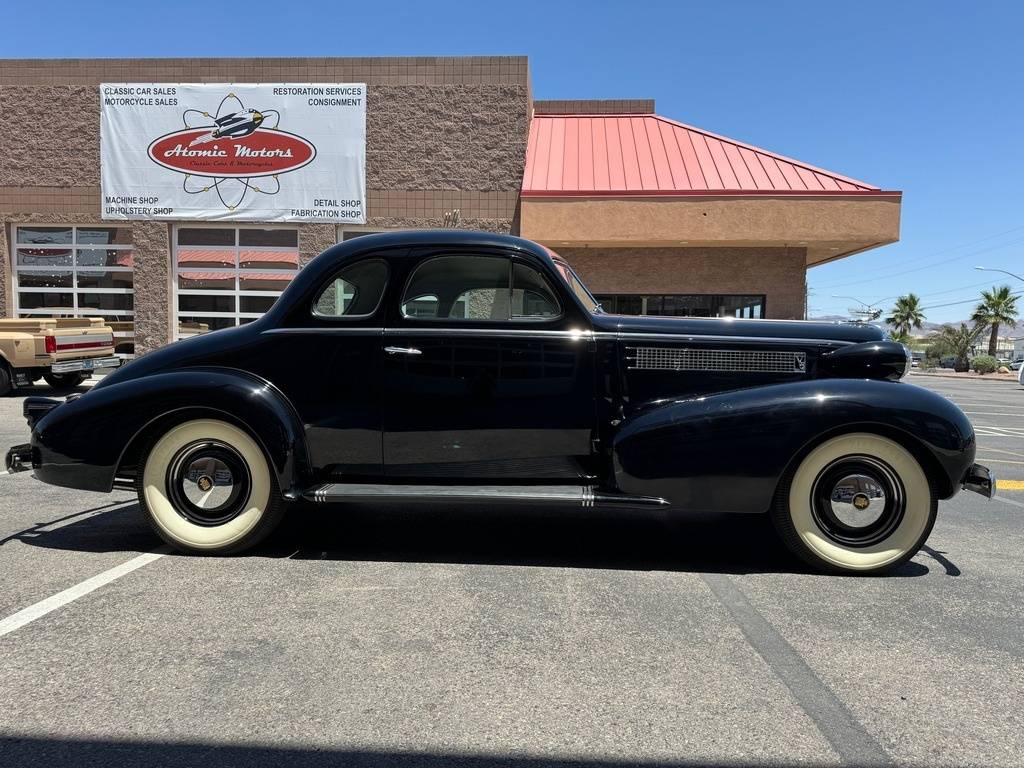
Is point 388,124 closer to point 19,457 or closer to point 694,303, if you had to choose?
point 694,303

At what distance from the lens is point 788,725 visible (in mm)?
2285

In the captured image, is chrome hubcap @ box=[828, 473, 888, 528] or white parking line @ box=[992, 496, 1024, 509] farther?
white parking line @ box=[992, 496, 1024, 509]

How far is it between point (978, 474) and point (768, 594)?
4.42 feet

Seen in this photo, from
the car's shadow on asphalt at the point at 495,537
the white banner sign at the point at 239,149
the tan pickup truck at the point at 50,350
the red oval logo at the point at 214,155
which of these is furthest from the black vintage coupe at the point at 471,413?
the red oval logo at the point at 214,155

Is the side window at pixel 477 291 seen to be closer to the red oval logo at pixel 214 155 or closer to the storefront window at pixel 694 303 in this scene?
the storefront window at pixel 694 303

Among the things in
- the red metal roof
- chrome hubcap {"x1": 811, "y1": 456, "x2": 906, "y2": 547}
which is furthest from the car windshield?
the red metal roof

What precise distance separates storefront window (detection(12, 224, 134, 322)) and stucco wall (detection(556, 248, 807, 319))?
430 inches

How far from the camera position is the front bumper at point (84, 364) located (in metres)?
11.7

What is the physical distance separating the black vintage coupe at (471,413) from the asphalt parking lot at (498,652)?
0.39m

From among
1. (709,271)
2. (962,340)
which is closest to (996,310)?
(962,340)

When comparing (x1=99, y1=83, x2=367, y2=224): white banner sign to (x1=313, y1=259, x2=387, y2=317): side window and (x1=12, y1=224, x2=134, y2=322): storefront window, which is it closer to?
(x1=12, y1=224, x2=134, y2=322): storefront window

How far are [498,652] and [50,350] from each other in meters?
11.7

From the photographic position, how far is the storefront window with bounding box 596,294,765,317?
16375 mm

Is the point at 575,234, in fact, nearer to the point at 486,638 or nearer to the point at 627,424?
the point at 627,424
